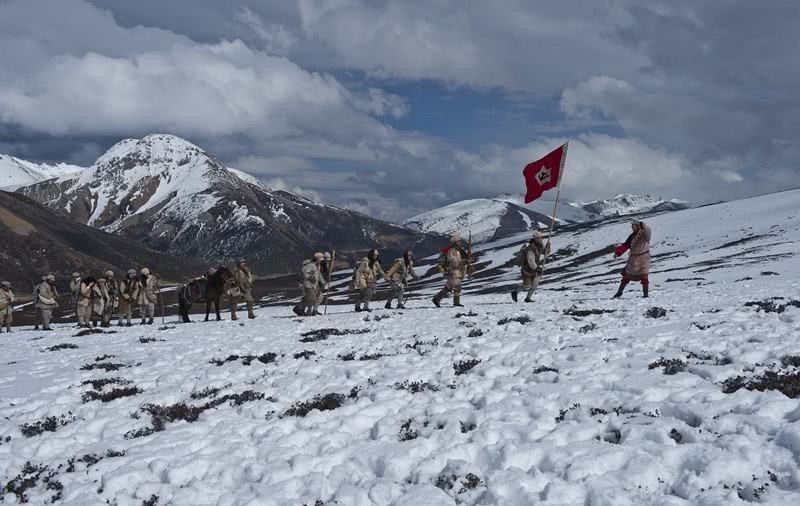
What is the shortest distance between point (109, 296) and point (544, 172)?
26.5 meters

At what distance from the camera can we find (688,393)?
8852 mm

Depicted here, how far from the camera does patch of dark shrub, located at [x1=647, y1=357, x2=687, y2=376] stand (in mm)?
10266

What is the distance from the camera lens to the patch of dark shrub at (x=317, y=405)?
1050 centimetres

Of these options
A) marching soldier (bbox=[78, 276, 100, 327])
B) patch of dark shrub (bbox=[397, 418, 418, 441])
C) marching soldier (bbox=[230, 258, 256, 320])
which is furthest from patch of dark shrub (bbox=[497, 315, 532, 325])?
marching soldier (bbox=[78, 276, 100, 327])

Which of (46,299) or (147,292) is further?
(147,292)

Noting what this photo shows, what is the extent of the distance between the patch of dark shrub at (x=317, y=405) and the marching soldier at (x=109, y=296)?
2807 cm

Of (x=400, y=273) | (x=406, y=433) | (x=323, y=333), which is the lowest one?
(x=406, y=433)

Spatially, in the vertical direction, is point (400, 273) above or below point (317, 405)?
above

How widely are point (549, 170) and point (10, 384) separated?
21.7 meters

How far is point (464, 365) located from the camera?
12.7 m

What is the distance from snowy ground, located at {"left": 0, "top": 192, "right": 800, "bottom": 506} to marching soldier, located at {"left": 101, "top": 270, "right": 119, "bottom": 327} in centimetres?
1751

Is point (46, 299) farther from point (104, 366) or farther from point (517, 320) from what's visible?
point (517, 320)

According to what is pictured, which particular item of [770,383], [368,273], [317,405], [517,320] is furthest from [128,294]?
[770,383]

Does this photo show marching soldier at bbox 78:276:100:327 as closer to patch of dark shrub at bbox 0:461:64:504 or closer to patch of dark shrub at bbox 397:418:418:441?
patch of dark shrub at bbox 0:461:64:504
